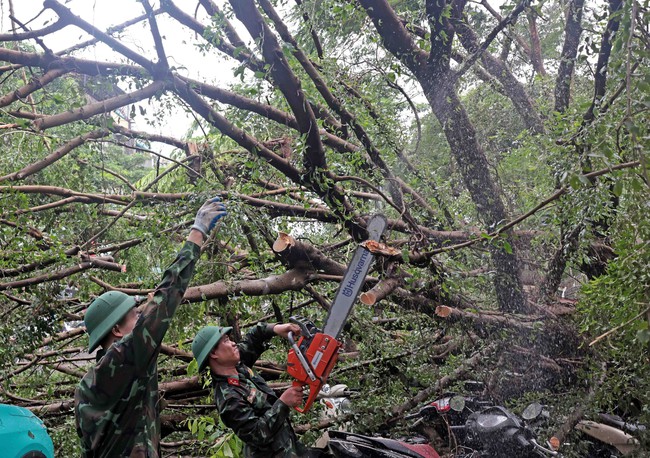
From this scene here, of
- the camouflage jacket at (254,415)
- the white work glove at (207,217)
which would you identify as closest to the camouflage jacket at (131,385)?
the white work glove at (207,217)

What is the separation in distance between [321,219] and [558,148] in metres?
1.95

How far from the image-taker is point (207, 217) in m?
2.53

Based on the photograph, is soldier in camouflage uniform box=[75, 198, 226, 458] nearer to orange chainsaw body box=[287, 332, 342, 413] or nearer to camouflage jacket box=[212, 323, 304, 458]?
camouflage jacket box=[212, 323, 304, 458]

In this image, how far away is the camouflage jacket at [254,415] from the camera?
279cm

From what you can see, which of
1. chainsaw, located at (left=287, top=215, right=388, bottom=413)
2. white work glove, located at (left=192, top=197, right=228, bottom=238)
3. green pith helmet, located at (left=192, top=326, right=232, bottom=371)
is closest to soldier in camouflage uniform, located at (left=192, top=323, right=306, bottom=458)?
green pith helmet, located at (left=192, top=326, right=232, bottom=371)

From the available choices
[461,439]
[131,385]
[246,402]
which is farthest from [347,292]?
[461,439]

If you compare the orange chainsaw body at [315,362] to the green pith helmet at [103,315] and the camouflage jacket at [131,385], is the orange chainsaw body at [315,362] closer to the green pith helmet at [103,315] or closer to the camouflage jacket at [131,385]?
the camouflage jacket at [131,385]

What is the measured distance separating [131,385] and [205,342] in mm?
641

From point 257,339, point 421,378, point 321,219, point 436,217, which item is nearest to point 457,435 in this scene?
point 421,378

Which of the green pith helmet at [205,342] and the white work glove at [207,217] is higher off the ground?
the white work glove at [207,217]

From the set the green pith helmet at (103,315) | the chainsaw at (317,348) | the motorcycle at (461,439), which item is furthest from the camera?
the motorcycle at (461,439)

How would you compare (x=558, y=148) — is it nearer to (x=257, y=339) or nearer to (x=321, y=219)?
(x=321, y=219)

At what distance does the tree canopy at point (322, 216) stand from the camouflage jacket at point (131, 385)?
3.97 feet

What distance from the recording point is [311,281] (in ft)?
14.3
